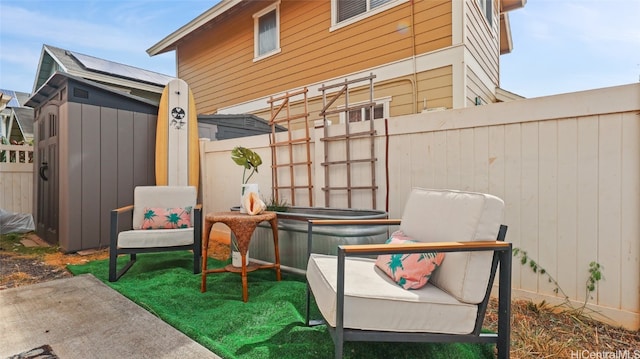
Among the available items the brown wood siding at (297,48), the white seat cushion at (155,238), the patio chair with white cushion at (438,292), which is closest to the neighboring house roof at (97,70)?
the brown wood siding at (297,48)

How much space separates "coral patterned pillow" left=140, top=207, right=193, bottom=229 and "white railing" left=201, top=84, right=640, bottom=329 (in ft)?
8.09

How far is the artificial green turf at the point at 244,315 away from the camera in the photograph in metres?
1.71

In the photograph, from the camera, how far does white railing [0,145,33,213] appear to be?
5355 millimetres

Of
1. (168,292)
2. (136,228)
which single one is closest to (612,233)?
(168,292)

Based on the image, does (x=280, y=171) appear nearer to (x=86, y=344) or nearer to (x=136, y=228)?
(x=136, y=228)

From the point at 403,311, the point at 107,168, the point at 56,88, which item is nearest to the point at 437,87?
the point at 403,311

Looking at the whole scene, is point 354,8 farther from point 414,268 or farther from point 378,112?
point 414,268

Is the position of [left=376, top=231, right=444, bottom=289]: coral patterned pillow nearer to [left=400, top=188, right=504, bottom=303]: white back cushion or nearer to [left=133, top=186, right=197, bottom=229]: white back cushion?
[left=400, top=188, right=504, bottom=303]: white back cushion

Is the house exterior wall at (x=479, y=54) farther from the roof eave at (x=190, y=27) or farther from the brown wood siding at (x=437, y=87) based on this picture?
the roof eave at (x=190, y=27)

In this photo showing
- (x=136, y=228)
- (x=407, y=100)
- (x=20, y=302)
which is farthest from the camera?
(x=407, y=100)

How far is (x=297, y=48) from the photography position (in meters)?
5.78

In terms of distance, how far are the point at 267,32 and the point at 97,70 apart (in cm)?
518

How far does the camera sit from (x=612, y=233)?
6.71ft

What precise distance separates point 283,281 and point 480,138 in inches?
83.3
